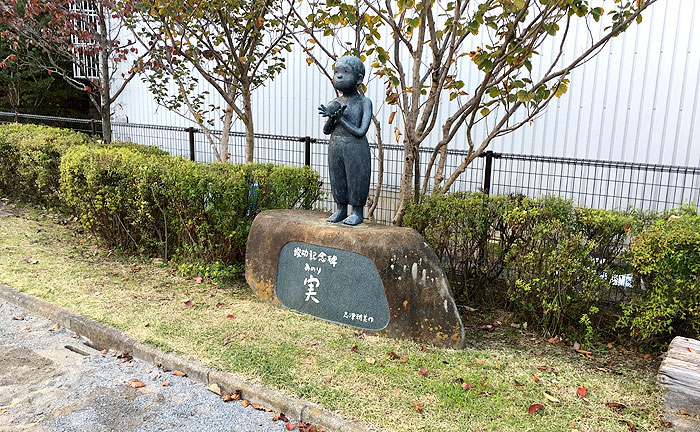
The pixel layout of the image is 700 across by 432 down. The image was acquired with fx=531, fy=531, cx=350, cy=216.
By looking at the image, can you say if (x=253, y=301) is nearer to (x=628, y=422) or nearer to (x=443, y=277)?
(x=443, y=277)

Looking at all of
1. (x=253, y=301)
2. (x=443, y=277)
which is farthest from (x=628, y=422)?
(x=253, y=301)

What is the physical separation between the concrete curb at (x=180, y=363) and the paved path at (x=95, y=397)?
8 cm

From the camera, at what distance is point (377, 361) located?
13.4ft

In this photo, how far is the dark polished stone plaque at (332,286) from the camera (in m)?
4.51

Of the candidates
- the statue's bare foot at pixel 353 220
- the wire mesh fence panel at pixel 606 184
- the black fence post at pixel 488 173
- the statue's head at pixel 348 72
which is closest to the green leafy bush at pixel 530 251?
the statue's bare foot at pixel 353 220

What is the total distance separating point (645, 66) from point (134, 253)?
7424mm

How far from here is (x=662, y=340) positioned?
4.27m

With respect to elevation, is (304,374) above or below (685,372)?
below

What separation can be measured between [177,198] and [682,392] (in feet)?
16.1

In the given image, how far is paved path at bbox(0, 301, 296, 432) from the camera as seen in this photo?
11.2ft

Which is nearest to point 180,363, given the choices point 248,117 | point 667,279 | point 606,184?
point 667,279

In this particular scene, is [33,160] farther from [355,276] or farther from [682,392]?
[682,392]

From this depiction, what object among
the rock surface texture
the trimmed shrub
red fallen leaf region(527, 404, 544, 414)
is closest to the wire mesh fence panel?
the rock surface texture

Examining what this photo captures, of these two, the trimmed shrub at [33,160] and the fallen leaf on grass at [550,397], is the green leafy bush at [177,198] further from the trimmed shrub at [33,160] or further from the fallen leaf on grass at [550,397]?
the fallen leaf on grass at [550,397]
